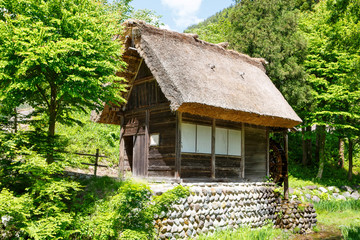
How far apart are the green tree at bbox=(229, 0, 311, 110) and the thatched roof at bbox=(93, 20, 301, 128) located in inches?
162

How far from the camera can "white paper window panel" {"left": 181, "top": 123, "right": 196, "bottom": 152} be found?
10242 mm

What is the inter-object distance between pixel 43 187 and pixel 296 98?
14.1 meters

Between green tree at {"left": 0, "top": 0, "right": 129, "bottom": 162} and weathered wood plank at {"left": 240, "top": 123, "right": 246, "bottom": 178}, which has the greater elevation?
green tree at {"left": 0, "top": 0, "right": 129, "bottom": 162}

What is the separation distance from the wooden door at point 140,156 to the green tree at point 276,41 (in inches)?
367

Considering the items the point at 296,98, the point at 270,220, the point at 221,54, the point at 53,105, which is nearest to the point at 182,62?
the point at 221,54

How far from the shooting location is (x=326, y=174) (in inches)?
801

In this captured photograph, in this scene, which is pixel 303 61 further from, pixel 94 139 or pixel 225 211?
pixel 94 139

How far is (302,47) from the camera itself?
59.1 feet

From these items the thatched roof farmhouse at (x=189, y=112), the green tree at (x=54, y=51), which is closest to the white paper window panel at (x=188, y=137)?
the thatched roof farmhouse at (x=189, y=112)

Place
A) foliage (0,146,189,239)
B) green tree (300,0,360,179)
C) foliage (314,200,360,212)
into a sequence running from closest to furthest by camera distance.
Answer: foliage (0,146,189,239) → foliage (314,200,360,212) → green tree (300,0,360,179)

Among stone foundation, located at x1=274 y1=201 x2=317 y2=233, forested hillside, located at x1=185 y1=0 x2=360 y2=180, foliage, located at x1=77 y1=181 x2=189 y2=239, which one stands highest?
forested hillside, located at x1=185 y1=0 x2=360 y2=180

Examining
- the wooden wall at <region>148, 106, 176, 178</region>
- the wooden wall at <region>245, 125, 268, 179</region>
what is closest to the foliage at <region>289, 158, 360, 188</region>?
the wooden wall at <region>245, 125, 268, 179</region>

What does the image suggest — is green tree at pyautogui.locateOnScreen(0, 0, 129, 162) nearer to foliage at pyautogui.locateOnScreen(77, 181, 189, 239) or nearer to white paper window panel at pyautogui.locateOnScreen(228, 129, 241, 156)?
foliage at pyautogui.locateOnScreen(77, 181, 189, 239)

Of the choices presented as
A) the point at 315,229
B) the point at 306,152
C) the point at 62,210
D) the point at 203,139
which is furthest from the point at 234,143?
the point at 306,152
